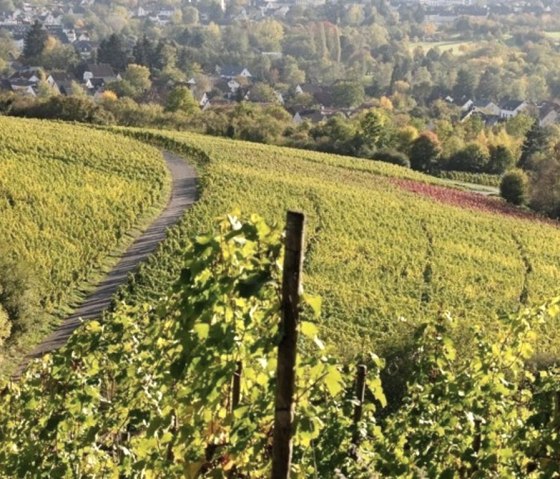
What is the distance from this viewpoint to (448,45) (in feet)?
480

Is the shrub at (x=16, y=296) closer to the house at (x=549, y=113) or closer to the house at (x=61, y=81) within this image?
the house at (x=61, y=81)

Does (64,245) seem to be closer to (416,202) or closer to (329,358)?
(416,202)

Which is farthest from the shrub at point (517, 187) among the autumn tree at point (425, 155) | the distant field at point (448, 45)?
the distant field at point (448, 45)

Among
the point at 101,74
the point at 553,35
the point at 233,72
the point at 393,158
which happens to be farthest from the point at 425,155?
the point at 553,35

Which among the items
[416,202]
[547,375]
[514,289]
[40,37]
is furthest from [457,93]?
[547,375]

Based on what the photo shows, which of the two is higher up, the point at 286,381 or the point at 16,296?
the point at 286,381

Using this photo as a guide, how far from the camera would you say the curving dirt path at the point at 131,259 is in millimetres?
16375

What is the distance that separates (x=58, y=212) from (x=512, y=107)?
76215 millimetres

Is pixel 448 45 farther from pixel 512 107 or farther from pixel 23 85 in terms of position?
pixel 23 85

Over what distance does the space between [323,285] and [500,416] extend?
52.6ft

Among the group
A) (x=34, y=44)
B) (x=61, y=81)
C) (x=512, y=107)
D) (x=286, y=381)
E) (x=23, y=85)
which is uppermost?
(x=286, y=381)

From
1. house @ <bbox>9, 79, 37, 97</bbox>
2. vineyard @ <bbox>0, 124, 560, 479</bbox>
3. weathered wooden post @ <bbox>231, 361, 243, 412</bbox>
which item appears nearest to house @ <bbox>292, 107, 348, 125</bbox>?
house @ <bbox>9, 79, 37, 97</bbox>

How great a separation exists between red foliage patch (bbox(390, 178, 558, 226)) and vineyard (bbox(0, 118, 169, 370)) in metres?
11.8

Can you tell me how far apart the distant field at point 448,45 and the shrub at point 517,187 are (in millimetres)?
101885
